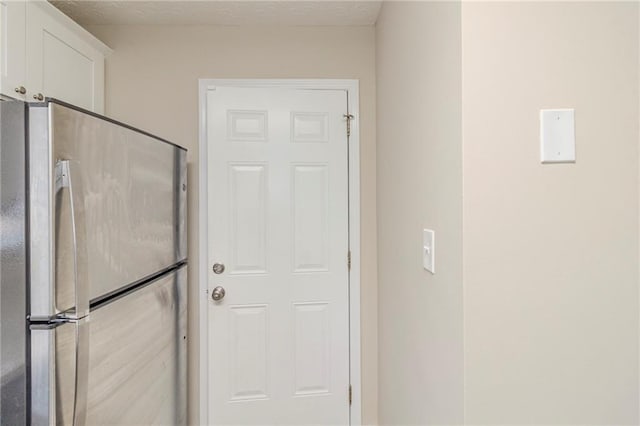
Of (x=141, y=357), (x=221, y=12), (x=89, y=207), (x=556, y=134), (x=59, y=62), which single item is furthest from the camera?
(x=221, y=12)

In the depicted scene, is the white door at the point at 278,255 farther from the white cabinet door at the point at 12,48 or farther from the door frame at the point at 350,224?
the white cabinet door at the point at 12,48

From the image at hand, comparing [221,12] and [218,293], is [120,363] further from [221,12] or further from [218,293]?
[221,12]

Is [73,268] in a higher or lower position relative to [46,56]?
lower

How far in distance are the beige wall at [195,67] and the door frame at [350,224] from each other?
0.13ft

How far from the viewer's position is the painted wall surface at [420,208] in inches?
31.4

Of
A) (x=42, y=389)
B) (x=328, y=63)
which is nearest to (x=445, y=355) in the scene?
(x=42, y=389)

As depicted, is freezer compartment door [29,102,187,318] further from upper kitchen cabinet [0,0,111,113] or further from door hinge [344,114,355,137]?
door hinge [344,114,355,137]

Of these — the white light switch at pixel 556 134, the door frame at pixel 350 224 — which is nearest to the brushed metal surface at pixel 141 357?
the door frame at pixel 350 224

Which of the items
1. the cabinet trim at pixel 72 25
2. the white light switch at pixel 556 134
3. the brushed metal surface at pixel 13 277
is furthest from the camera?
the cabinet trim at pixel 72 25

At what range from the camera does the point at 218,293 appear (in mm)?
1781

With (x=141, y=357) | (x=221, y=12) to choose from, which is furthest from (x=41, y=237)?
(x=221, y=12)

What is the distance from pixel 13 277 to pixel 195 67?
1.36 metres

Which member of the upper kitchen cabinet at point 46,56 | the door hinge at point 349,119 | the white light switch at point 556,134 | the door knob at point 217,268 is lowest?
the door knob at point 217,268

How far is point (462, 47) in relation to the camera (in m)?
0.74
